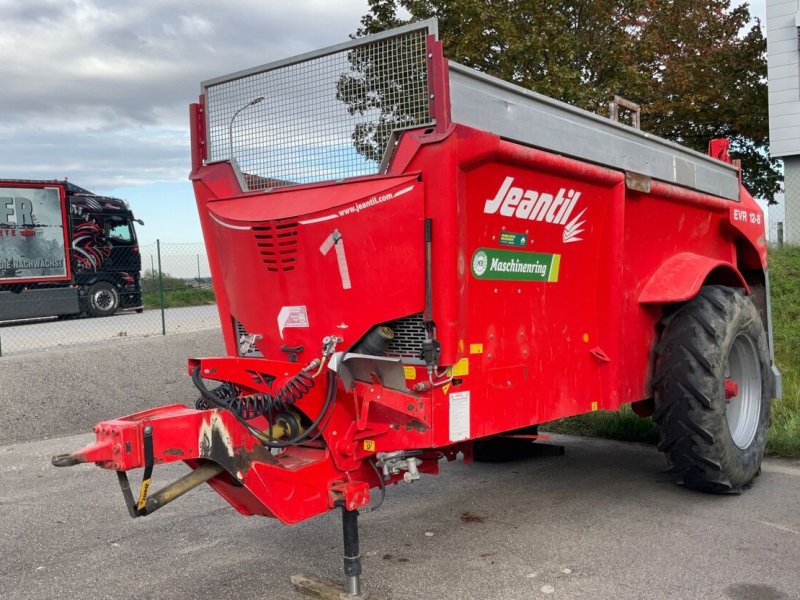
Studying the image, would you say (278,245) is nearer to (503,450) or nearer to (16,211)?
(503,450)

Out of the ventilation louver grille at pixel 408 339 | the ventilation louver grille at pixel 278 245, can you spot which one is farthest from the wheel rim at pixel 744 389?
the ventilation louver grille at pixel 278 245

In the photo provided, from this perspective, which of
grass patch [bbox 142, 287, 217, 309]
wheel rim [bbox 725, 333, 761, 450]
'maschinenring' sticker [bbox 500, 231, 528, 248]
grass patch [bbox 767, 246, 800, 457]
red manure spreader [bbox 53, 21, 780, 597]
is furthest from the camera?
grass patch [bbox 142, 287, 217, 309]

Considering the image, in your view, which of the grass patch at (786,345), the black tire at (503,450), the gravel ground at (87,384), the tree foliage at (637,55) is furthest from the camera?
the tree foliage at (637,55)

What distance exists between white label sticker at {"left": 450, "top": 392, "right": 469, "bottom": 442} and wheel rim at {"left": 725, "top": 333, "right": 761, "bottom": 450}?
2793 mm

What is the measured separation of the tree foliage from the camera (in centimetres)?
1559

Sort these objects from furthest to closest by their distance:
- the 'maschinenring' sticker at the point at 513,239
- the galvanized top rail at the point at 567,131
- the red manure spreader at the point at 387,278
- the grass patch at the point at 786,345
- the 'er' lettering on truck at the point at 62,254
Answer: the 'er' lettering on truck at the point at 62,254 < the grass patch at the point at 786,345 < the 'maschinenring' sticker at the point at 513,239 < the galvanized top rail at the point at 567,131 < the red manure spreader at the point at 387,278

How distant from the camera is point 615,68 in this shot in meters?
17.0

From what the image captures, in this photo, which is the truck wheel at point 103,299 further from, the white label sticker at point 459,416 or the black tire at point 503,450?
the white label sticker at point 459,416

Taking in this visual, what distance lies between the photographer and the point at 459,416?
142 inches

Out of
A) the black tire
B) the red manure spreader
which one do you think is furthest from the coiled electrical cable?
the black tire

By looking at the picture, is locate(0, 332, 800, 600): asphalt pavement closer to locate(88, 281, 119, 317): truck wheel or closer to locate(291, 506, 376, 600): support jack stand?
locate(291, 506, 376, 600): support jack stand

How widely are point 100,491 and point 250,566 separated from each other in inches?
81.4

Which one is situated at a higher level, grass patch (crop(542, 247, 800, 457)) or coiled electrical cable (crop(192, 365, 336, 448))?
coiled electrical cable (crop(192, 365, 336, 448))

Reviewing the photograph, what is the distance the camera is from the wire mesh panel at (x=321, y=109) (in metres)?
3.58
